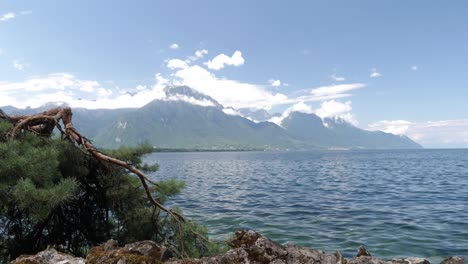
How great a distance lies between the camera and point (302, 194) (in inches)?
1665

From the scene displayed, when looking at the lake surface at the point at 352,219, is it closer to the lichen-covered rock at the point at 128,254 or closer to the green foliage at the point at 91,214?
the green foliage at the point at 91,214

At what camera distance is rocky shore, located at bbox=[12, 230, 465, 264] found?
6422mm

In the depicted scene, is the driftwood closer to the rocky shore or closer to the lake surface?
the rocky shore

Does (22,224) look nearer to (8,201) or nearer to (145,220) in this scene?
(8,201)

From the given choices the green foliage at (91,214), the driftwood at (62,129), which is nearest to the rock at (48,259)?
the green foliage at (91,214)

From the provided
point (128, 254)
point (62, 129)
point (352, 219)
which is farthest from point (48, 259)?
point (352, 219)

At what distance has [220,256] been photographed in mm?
6742

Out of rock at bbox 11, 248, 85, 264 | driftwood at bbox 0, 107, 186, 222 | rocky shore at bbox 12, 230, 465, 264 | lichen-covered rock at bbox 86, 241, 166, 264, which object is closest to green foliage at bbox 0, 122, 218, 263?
driftwood at bbox 0, 107, 186, 222

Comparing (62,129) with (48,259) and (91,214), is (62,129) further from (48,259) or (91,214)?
(48,259)

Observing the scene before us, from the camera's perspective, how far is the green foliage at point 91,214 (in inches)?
374

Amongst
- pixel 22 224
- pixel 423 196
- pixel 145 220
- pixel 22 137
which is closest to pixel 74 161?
pixel 22 137

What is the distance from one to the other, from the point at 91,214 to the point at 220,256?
6425 mm

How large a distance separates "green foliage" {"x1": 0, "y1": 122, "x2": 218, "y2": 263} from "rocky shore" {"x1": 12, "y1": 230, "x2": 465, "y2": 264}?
2.53 meters

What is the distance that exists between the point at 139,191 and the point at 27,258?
494 centimetres
